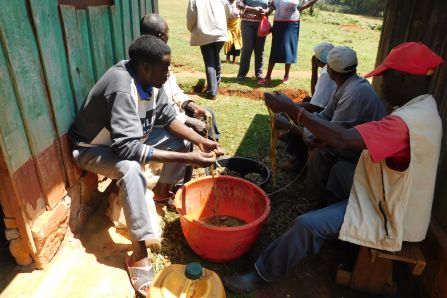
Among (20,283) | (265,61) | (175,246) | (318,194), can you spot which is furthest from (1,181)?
(265,61)

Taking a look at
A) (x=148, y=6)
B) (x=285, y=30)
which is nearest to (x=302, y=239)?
(x=148, y=6)

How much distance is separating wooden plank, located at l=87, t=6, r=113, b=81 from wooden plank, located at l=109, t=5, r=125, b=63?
55mm

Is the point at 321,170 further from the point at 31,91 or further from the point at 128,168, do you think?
the point at 31,91

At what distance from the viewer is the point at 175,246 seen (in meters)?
3.03

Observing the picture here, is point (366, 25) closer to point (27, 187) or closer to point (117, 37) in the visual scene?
point (117, 37)

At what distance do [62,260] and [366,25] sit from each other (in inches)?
899

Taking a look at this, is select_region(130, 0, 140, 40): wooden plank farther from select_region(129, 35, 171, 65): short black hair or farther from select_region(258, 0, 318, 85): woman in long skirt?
select_region(258, 0, 318, 85): woman in long skirt

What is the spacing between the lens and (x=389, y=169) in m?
2.18

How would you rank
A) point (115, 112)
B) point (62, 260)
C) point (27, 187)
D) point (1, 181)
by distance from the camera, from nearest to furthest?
point (1, 181) < point (27, 187) < point (115, 112) < point (62, 260)

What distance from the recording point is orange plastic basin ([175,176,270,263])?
2.62m

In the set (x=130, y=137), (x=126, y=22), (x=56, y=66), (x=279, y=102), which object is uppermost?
(x=126, y=22)

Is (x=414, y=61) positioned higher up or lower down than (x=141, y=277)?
higher up

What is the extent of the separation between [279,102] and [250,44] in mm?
5767

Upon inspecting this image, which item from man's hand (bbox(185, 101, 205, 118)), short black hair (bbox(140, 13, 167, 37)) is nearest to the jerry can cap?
man's hand (bbox(185, 101, 205, 118))
